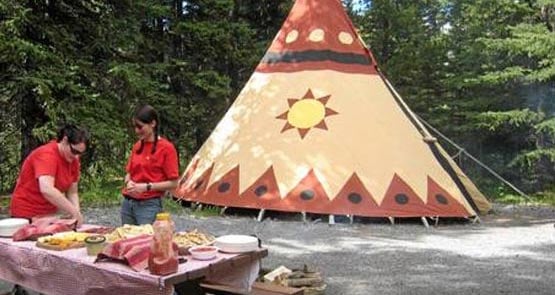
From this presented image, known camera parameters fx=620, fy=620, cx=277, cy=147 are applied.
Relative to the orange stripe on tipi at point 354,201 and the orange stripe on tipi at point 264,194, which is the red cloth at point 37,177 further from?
the orange stripe on tipi at point 354,201

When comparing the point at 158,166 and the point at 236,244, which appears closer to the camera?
the point at 236,244

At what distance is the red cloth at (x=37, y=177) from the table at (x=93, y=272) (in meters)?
0.40

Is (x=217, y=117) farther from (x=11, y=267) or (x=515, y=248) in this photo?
(x=11, y=267)

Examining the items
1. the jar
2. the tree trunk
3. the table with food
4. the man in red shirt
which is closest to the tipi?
the tree trunk

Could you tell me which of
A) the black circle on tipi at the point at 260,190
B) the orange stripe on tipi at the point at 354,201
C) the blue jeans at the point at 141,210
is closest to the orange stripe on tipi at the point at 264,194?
the black circle on tipi at the point at 260,190

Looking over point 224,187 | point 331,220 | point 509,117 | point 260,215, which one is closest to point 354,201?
point 331,220

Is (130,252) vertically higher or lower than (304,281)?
higher

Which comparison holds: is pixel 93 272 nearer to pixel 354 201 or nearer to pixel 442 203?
pixel 354 201

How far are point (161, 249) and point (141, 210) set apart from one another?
178cm

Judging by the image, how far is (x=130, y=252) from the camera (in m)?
3.23

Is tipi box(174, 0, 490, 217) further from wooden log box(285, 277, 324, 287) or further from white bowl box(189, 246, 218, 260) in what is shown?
white bowl box(189, 246, 218, 260)

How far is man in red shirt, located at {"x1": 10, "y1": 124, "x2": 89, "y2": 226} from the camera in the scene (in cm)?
404

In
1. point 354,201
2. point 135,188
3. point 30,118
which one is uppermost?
point 30,118

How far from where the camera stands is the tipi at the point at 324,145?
970cm
